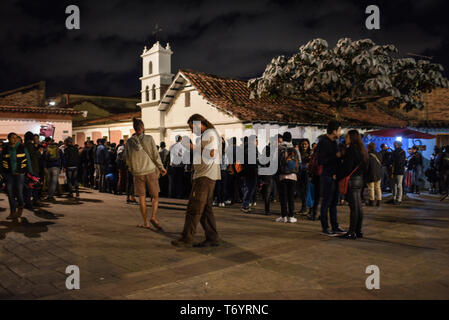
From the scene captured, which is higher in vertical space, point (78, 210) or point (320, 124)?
point (320, 124)

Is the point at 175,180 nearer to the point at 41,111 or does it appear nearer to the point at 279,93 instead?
the point at 279,93

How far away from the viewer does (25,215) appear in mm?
9484

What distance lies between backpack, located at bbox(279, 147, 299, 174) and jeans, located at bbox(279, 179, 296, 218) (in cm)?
24

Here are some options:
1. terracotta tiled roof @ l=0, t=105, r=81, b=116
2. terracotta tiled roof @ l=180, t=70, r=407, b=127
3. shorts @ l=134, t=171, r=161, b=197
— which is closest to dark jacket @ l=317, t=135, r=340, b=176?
shorts @ l=134, t=171, r=161, b=197

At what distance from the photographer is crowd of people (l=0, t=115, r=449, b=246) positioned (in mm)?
6383

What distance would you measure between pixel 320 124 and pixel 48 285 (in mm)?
17132

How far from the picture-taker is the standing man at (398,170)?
12.0 meters

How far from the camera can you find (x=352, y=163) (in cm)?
700

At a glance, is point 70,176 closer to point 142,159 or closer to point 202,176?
point 142,159

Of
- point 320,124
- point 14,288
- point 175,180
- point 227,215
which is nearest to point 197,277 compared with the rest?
point 14,288

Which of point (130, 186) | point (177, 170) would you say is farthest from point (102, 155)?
point (130, 186)

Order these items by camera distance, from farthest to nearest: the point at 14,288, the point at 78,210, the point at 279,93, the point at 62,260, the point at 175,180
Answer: the point at 279,93
the point at 175,180
the point at 78,210
the point at 62,260
the point at 14,288

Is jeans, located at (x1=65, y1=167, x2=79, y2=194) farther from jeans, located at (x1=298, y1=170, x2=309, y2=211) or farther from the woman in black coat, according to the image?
the woman in black coat
